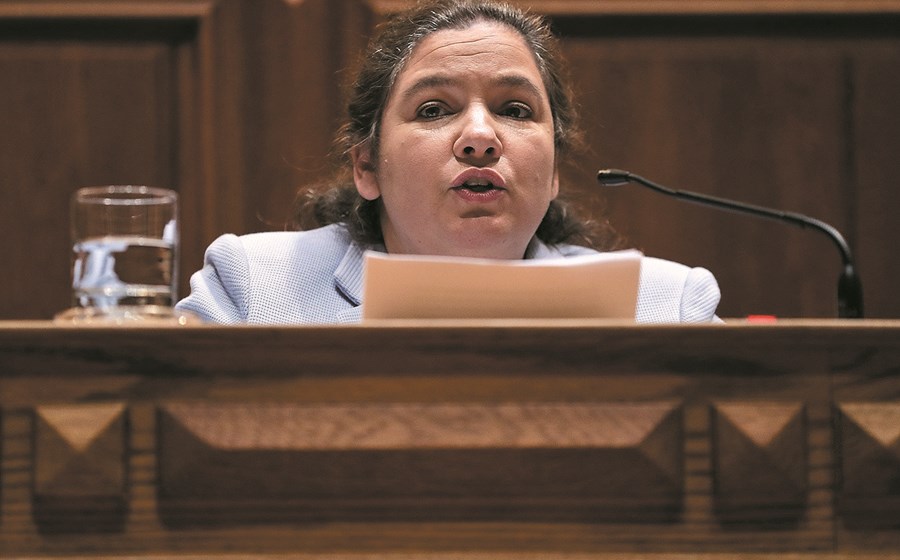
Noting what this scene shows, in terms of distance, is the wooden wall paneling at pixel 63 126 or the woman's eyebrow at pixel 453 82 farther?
the wooden wall paneling at pixel 63 126

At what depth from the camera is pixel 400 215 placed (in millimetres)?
1595

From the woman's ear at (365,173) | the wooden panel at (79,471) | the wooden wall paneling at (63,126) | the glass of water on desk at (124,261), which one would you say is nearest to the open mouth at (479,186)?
the woman's ear at (365,173)

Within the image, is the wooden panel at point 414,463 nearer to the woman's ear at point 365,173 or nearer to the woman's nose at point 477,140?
the woman's nose at point 477,140

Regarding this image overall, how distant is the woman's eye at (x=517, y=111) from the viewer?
1579mm

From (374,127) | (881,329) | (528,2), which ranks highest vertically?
(528,2)

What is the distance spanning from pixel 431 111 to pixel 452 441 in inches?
36.7

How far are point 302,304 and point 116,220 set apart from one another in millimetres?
642

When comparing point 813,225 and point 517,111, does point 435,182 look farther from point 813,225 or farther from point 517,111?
point 813,225

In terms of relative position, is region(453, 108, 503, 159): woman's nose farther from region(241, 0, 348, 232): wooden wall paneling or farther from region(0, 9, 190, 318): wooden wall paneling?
region(0, 9, 190, 318): wooden wall paneling

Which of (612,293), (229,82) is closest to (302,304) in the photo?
(612,293)

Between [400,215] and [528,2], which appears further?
[528,2]

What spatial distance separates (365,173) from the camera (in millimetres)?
1727

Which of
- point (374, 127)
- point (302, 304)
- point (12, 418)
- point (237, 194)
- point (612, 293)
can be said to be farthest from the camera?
point (237, 194)

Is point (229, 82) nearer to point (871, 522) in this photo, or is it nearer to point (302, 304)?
point (302, 304)
